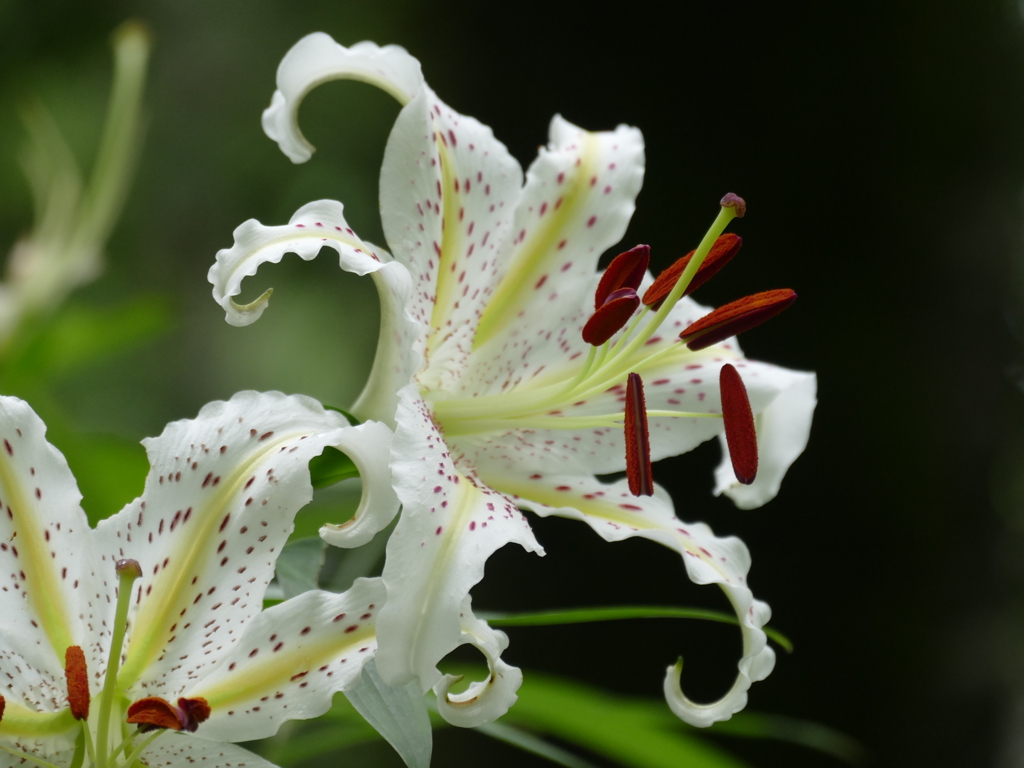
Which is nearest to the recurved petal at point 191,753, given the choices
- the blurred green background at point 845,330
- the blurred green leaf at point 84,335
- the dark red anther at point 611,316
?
the dark red anther at point 611,316

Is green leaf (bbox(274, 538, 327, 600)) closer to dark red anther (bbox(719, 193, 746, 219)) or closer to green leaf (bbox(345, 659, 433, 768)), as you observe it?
green leaf (bbox(345, 659, 433, 768))

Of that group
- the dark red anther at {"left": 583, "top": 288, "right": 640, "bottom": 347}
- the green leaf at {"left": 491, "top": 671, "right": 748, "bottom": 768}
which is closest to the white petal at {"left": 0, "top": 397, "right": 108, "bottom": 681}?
the dark red anther at {"left": 583, "top": 288, "right": 640, "bottom": 347}

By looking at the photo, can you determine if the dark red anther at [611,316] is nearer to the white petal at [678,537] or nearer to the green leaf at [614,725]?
the white petal at [678,537]

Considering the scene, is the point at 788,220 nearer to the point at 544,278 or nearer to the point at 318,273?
the point at 544,278

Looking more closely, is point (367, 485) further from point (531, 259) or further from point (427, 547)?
point (531, 259)

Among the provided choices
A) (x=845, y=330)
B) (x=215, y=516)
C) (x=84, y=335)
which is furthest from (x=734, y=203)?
(x=845, y=330)
